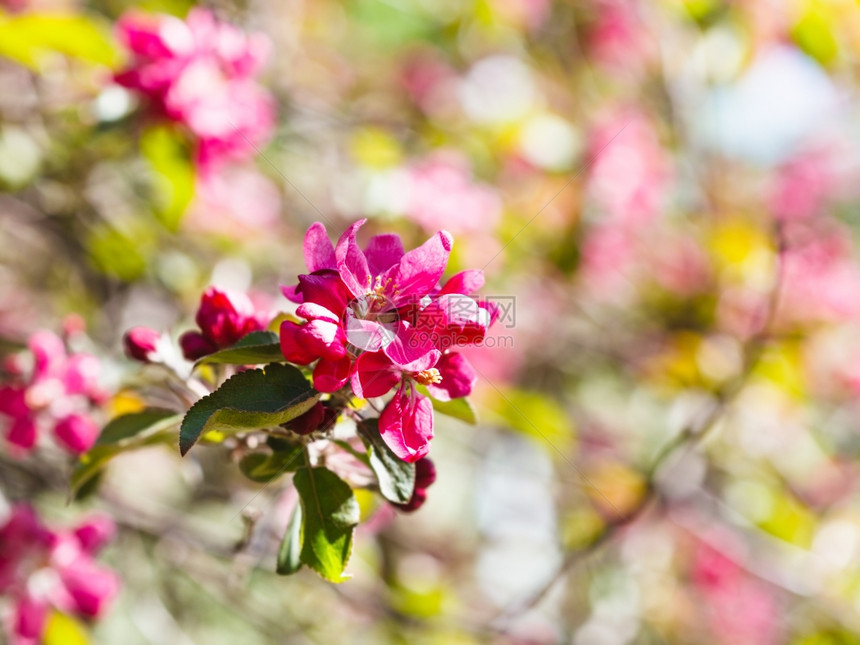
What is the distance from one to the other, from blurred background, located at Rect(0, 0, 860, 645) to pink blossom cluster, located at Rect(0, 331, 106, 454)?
33 millimetres

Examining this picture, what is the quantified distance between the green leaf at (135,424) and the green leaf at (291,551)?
0.19 meters

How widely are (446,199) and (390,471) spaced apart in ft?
4.45

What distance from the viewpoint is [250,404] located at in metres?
0.66

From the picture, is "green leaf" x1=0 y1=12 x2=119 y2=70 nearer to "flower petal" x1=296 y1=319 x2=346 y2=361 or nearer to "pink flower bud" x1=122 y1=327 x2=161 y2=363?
"pink flower bud" x1=122 y1=327 x2=161 y2=363

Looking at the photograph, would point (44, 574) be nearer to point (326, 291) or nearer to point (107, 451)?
point (107, 451)

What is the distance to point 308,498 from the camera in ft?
2.42

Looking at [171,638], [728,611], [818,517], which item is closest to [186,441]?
[171,638]

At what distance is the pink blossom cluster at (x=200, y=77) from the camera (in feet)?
4.64

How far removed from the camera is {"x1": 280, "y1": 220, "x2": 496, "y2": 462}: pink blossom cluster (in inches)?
26.6

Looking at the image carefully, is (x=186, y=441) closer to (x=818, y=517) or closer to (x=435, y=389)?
(x=435, y=389)

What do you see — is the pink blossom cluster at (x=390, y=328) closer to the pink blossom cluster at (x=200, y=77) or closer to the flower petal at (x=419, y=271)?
the flower petal at (x=419, y=271)

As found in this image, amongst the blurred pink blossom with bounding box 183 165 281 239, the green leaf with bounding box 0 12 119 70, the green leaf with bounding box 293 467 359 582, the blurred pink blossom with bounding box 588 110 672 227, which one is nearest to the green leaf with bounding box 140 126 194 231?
the green leaf with bounding box 0 12 119 70

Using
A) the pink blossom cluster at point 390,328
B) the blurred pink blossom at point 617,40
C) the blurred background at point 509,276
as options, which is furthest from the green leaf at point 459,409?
the blurred pink blossom at point 617,40

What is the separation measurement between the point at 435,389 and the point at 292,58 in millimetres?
2426
